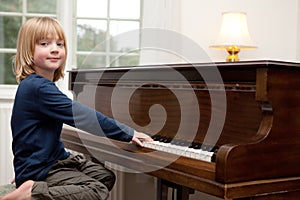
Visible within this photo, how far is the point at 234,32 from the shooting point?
346 cm

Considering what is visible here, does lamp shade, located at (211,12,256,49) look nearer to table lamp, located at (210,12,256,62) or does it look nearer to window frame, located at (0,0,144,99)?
table lamp, located at (210,12,256,62)

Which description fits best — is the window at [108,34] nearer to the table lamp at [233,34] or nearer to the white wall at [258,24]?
the white wall at [258,24]

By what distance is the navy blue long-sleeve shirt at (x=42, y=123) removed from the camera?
192 centimetres

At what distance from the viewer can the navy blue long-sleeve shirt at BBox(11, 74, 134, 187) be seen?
192 centimetres

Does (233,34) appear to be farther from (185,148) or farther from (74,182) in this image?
(74,182)

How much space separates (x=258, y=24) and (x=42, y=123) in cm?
244

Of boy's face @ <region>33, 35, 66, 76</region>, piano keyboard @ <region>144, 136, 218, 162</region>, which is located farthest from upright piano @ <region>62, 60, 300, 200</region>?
boy's face @ <region>33, 35, 66, 76</region>

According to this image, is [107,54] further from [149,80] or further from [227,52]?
[149,80]

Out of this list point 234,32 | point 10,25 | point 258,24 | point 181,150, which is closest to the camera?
point 181,150

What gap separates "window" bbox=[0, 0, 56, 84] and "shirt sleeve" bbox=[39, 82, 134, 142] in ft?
6.43

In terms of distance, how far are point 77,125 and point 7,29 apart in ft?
6.98

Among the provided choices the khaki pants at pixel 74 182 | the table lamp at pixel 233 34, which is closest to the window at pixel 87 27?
the table lamp at pixel 233 34

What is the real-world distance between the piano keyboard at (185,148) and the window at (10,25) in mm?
1998

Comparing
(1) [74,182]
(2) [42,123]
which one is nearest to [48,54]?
(2) [42,123]
